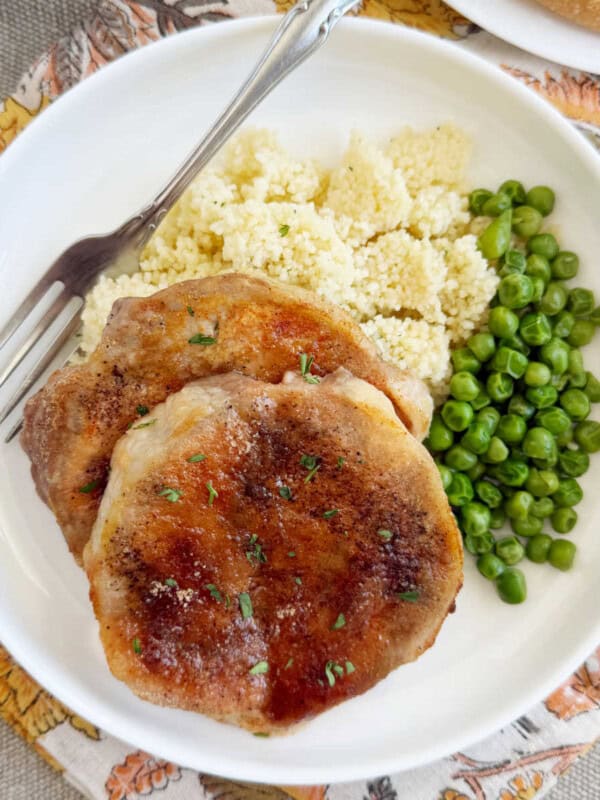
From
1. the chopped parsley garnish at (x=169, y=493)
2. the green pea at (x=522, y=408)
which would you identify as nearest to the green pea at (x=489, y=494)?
the green pea at (x=522, y=408)

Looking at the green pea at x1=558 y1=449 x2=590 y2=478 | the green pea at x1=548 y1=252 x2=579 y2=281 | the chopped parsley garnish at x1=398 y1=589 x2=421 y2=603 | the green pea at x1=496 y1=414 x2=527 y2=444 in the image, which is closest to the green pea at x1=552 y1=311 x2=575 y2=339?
the green pea at x1=548 y1=252 x2=579 y2=281

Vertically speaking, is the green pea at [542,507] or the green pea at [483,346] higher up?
the green pea at [483,346]

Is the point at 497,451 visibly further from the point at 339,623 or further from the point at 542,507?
the point at 339,623

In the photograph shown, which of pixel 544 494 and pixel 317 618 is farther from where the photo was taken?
pixel 544 494

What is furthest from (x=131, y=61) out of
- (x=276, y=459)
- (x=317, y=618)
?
(x=317, y=618)

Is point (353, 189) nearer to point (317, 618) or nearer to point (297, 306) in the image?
point (297, 306)

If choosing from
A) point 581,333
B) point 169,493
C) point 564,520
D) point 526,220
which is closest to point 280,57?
point 526,220

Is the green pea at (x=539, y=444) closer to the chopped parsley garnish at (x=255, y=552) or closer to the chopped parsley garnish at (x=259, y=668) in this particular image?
the chopped parsley garnish at (x=255, y=552)
